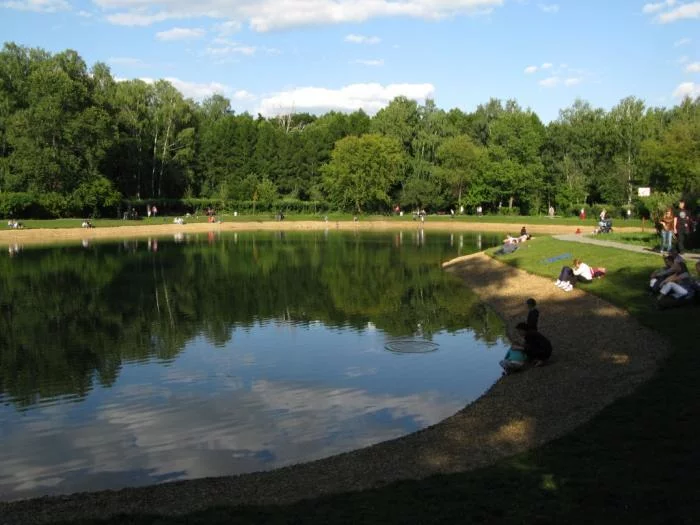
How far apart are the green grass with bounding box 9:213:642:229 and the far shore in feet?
5.54

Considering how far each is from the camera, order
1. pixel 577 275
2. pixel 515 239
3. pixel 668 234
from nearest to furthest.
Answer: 1. pixel 577 275
2. pixel 668 234
3. pixel 515 239

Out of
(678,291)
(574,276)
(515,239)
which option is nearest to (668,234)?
(574,276)

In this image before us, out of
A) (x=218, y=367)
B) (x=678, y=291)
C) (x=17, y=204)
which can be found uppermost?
Answer: (x=17, y=204)

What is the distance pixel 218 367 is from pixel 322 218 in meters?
77.8

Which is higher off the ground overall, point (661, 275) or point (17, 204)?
point (17, 204)

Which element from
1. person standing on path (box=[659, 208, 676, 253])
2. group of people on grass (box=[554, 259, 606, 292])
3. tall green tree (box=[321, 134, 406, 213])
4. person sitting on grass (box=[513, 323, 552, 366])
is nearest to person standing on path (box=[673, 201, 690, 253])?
person standing on path (box=[659, 208, 676, 253])

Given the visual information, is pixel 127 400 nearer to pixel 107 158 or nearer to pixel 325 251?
pixel 325 251

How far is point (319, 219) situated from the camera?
95.4 metres

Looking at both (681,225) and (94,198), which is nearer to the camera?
(681,225)

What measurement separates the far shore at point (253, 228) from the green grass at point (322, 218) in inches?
66.5

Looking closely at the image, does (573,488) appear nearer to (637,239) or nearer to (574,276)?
(574,276)

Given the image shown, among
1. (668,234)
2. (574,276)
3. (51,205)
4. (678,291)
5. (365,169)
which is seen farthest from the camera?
(365,169)

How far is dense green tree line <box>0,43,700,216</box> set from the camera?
80.4m

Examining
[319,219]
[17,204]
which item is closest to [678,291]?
[17,204]
